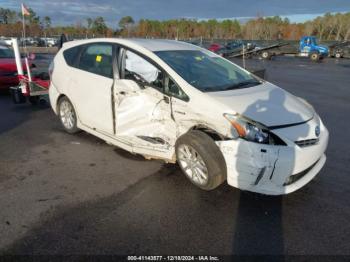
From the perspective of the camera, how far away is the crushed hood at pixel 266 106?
3.37 m

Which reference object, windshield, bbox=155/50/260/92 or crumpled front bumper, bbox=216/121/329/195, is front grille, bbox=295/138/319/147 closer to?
crumpled front bumper, bbox=216/121/329/195

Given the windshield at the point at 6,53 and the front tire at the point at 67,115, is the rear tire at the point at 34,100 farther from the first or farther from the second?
the windshield at the point at 6,53

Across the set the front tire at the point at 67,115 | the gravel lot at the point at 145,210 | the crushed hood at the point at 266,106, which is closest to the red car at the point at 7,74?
the front tire at the point at 67,115

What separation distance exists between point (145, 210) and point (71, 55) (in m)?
3.26

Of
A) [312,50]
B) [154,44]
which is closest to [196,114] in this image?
[154,44]

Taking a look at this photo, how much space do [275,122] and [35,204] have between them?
2718 mm

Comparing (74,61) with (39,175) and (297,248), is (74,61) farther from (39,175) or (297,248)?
(297,248)

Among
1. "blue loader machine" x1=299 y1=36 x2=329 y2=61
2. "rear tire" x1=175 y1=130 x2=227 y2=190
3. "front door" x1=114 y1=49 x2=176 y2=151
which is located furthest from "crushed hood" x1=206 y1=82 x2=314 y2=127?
"blue loader machine" x1=299 y1=36 x2=329 y2=61

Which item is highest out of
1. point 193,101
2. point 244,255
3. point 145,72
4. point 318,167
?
point 145,72

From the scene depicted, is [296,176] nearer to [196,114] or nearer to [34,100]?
[196,114]

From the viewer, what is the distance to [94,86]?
15.3 feet

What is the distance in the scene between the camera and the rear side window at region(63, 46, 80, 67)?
5227 mm

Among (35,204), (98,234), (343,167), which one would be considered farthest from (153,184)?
(343,167)

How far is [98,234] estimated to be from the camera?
292 centimetres
